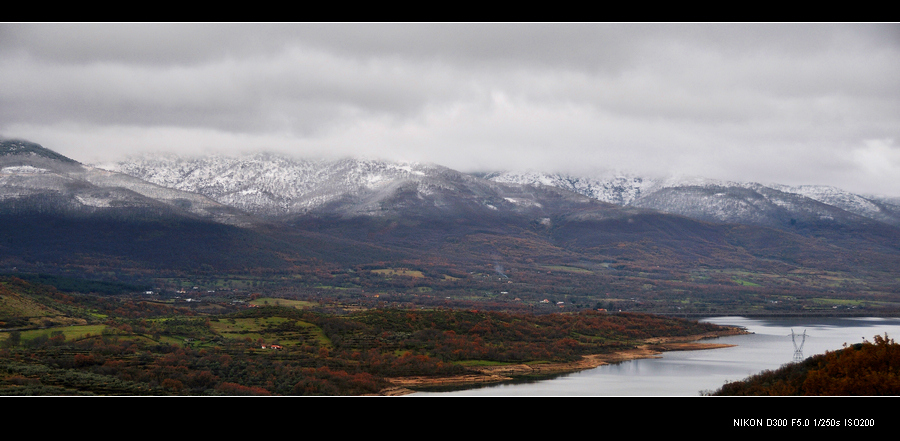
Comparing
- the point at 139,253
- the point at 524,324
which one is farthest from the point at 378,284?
the point at 524,324

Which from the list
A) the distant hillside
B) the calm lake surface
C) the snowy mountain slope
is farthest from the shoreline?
the snowy mountain slope

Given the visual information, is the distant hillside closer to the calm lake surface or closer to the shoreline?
the calm lake surface

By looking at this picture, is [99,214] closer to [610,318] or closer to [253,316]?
[253,316]

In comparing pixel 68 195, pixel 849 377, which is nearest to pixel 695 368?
pixel 849 377

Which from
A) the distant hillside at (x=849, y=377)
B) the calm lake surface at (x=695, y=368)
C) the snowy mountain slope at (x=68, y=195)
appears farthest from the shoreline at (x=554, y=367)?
the snowy mountain slope at (x=68, y=195)

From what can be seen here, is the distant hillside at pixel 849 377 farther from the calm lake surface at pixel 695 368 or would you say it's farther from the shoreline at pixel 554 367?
the shoreline at pixel 554 367

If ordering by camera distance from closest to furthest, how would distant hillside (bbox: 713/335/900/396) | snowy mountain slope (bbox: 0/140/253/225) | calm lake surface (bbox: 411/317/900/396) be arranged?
distant hillside (bbox: 713/335/900/396) < calm lake surface (bbox: 411/317/900/396) < snowy mountain slope (bbox: 0/140/253/225)
